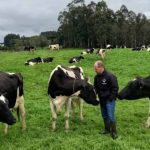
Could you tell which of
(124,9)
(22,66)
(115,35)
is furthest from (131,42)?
(22,66)

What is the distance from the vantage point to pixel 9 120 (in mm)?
11812

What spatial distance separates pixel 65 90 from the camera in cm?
1420

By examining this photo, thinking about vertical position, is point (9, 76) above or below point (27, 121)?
above

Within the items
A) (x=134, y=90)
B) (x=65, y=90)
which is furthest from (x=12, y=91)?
(x=134, y=90)

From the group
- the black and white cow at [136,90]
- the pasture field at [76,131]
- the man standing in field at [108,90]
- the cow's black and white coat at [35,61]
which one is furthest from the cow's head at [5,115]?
the cow's black and white coat at [35,61]

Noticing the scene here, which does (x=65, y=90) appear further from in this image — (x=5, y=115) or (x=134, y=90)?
(x=5, y=115)

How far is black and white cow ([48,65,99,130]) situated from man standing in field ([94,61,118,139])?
128 cm

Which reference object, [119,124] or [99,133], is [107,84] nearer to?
[99,133]

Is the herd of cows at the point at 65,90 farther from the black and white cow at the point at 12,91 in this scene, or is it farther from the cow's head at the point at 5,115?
the cow's head at the point at 5,115

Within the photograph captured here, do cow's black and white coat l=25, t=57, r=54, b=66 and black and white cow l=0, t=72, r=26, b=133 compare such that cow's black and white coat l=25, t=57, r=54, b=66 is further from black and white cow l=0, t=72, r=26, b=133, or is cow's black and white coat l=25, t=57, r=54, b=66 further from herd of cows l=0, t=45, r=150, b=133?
herd of cows l=0, t=45, r=150, b=133

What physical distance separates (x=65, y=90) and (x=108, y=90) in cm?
185

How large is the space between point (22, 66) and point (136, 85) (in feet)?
75.7

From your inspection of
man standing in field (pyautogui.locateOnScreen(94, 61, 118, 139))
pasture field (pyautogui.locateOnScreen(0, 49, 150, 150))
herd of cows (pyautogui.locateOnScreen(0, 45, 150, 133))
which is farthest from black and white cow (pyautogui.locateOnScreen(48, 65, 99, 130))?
man standing in field (pyautogui.locateOnScreen(94, 61, 118, 139))

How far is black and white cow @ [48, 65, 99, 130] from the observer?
1425 cm
